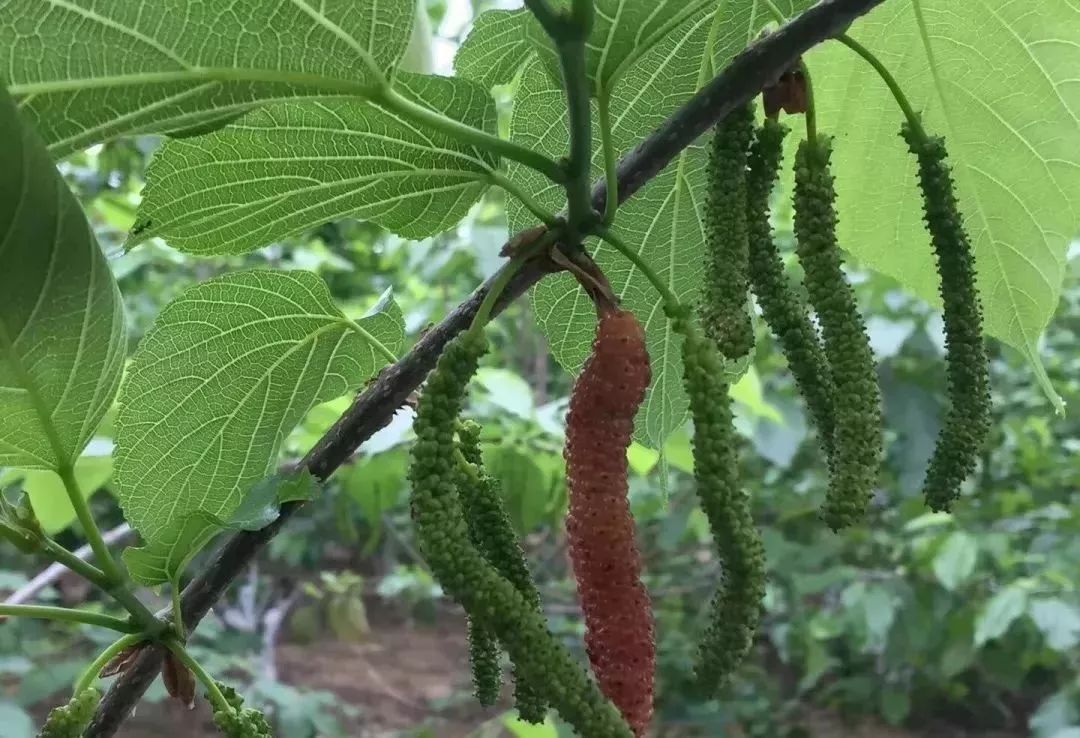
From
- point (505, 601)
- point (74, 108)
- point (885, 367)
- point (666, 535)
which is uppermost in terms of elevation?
point (885, 367)

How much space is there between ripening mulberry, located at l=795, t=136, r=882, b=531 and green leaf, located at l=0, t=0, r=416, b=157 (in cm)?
16

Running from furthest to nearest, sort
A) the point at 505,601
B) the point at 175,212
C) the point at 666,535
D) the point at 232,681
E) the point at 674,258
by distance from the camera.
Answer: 1. the point at 232,681
2. the point at 666,535
3. the point at 674,258
4. the point at 175,212
5. the point at 505,601

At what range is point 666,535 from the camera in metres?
1.86

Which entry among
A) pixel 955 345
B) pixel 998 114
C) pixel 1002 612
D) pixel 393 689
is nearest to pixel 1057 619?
pixel 1002 612

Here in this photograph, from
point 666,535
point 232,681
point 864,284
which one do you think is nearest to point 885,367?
point 864,284

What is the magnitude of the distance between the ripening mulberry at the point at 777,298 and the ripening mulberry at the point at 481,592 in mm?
154

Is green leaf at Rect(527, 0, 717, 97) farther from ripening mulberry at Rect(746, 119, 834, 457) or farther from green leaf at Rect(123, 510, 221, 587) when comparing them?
green leaf at Rect(123, 510, 221, 587)

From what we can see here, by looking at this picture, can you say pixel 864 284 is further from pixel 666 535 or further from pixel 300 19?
pixel 300 19

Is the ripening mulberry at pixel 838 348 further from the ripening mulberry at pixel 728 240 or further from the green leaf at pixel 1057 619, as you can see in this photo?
the green leaf at pixel 1057 619

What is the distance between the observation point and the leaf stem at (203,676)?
0.42m

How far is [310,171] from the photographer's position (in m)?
0.45

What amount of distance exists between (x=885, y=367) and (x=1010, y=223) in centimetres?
141

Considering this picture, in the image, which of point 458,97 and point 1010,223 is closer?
point 458,97

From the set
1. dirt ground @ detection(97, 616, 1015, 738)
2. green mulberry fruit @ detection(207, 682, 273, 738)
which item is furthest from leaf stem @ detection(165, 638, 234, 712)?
dirt ground @ detection(97, 616, 1015, 738)
